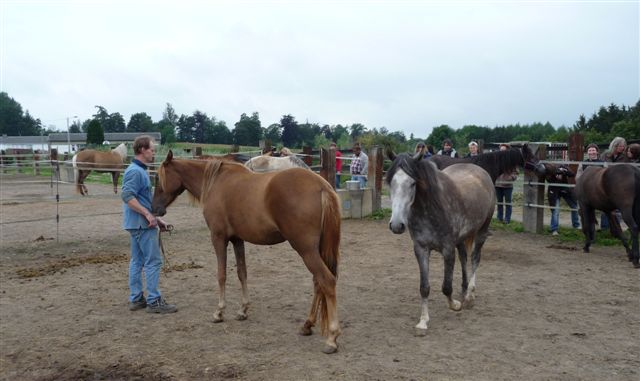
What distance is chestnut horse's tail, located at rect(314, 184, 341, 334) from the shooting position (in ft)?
13.4

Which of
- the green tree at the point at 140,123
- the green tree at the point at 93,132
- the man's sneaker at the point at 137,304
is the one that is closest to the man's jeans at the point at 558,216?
the man's sneaker at the point at 137,304

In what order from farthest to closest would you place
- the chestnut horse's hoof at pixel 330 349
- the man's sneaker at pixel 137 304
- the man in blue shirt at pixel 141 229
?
the man's sneaker at pixel 137 304 < the man in blue shirt at pixel 141 229 < the chestnut horse's hoof at pixel 330 349

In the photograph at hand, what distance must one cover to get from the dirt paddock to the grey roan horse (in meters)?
0.42

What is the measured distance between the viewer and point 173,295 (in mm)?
5734

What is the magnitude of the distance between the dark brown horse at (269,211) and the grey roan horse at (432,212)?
2.09ft

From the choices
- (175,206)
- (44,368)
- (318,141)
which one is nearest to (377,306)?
(44,368)

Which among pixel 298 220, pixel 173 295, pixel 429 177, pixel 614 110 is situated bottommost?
pixel 173 295

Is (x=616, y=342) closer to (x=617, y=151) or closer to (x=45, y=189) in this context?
(x=617, y=151)

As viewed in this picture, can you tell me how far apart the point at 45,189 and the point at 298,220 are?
54.8 ft

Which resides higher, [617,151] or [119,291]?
[617,151]

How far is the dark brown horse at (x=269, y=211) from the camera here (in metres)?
4.07

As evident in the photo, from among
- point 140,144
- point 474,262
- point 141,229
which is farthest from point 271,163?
point 474,262

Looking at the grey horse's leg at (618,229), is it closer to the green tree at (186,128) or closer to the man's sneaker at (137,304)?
the man's sneaker at (137,304)

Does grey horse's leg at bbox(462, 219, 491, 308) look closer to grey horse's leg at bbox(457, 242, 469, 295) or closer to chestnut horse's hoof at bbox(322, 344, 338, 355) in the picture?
grey horse's leg at bbox(457, 242, 469, 295)
